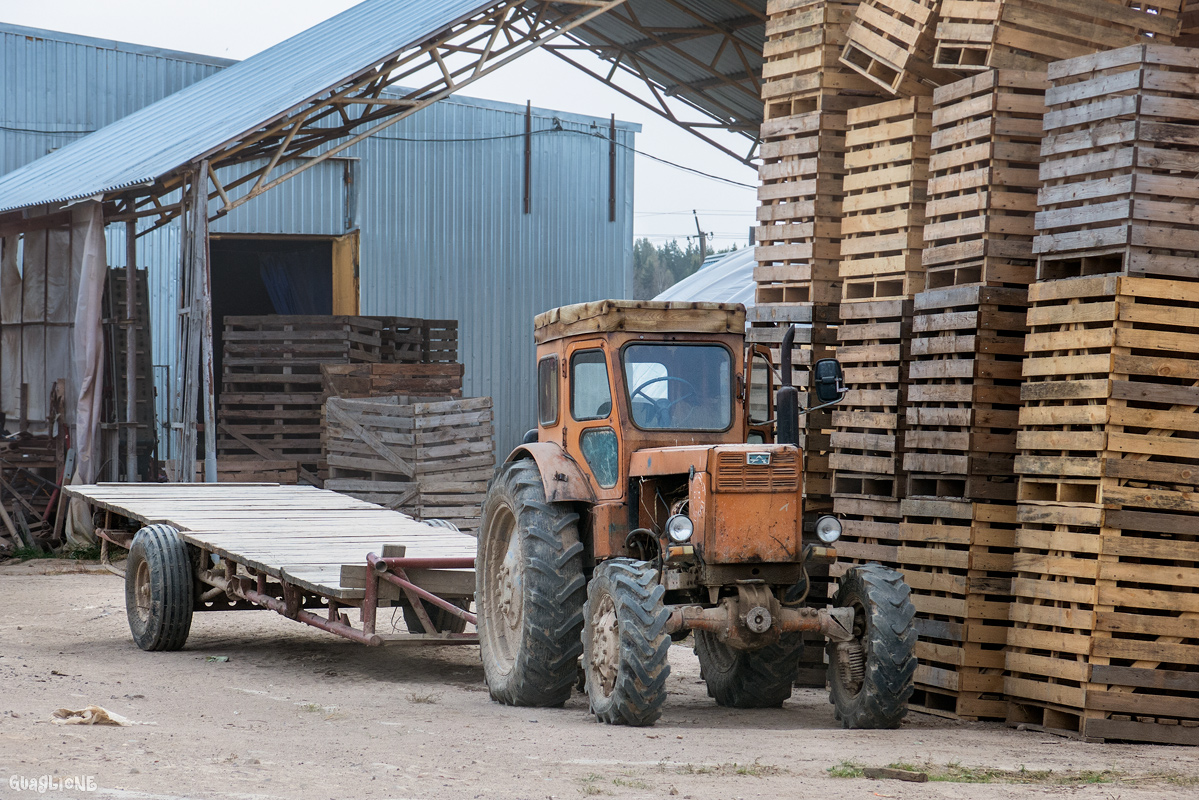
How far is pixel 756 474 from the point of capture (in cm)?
707

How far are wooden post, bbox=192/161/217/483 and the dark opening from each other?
20.0 feet

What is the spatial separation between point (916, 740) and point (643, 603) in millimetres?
1615

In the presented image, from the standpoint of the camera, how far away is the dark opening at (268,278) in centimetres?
2358

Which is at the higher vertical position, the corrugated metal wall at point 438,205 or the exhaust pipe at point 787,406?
the corrugated metal wall at point 438,205

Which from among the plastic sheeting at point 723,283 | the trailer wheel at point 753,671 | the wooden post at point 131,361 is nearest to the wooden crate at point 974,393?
the trailer wheel at point 753,671

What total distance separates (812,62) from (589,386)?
398 cm

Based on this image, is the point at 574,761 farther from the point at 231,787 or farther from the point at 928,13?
the point at 928,13

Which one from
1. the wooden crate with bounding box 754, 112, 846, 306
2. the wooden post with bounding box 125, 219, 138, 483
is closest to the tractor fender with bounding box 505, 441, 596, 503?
the wooden crate with bounding box 754, 112, 846, 306

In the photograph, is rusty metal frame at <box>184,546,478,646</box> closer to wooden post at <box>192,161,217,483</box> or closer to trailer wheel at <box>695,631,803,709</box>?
trailer wheel at <box>695,631,803,709</box>

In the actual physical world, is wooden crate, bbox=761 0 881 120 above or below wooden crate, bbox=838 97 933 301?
above

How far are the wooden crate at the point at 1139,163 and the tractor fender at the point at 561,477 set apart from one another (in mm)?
3237

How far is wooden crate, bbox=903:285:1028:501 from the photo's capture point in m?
8.46

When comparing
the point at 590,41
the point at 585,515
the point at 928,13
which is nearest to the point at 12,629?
the point at 585,515

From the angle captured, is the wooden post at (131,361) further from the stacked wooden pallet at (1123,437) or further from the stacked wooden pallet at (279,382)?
the stacked wooden pallet at (1123,437)
